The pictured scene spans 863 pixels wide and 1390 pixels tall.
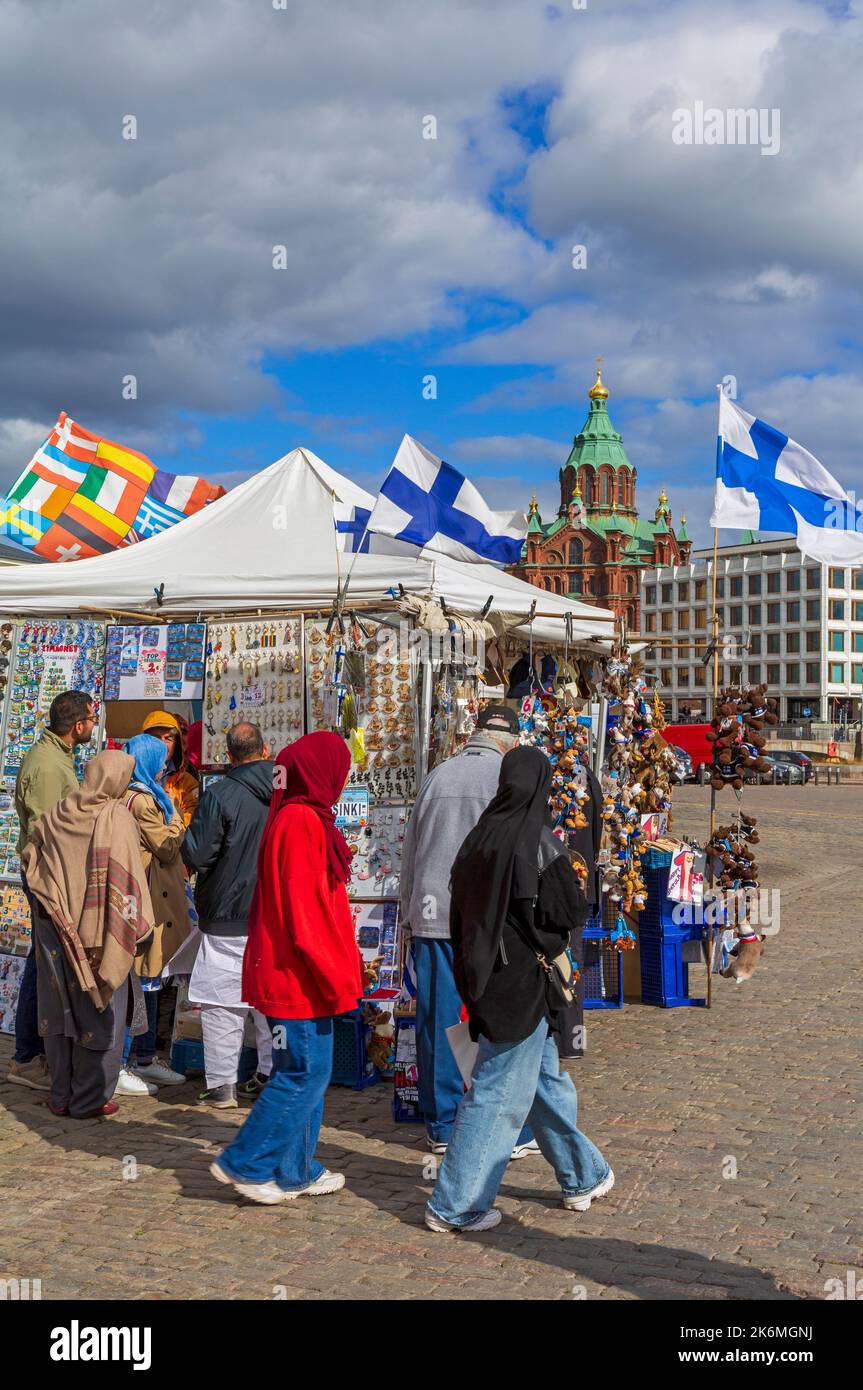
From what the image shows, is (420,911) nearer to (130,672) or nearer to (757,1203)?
(757,1203)

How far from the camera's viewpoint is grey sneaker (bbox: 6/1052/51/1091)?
6.82 m

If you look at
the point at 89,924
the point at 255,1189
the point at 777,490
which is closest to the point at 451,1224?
the point at 255,1189

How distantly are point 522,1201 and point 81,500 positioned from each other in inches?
292

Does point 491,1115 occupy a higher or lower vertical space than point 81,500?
lower

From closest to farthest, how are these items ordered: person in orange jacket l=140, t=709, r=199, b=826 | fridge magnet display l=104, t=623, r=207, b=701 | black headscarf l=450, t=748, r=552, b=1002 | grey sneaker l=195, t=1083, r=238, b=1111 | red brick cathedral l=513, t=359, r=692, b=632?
black headscarf l=450, t=748, r=552, b=1002, grey sneaker l=195, t=1083, r=238, b=1111, person in orange jacket l=140, t=709, r=199, b=826, fridge magnet display l=104, t=623, r=207, b=701, red brick cathedral l=513, t=359, r=692, b=632

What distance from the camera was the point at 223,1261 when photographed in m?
4.49

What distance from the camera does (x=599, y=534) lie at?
106 meters

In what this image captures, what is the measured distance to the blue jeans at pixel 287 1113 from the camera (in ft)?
16.1

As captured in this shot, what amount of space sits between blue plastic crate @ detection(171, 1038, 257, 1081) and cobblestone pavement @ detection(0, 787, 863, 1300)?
0.29 metres

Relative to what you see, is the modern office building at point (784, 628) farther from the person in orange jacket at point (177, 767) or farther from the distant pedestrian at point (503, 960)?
the distant pedestrian at point (503, 960)

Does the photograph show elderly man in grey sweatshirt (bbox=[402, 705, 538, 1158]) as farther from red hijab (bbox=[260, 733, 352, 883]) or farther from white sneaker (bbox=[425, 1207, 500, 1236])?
white sneaker (bbox=[425, 1207, 500, 1236])

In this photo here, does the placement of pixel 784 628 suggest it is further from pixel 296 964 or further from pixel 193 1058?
pixel 296 964

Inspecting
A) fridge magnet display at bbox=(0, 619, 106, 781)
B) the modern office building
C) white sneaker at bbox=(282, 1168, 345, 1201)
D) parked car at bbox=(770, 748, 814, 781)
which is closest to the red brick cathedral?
the modern office building

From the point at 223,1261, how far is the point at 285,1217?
0.49 metres
